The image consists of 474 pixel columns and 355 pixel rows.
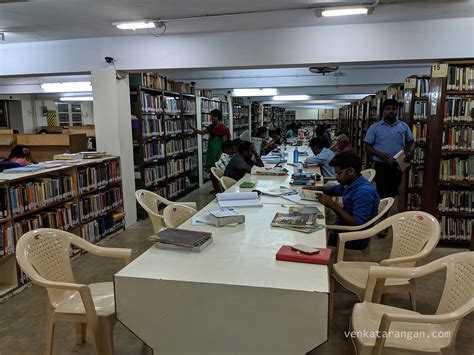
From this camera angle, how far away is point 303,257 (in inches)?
74.3

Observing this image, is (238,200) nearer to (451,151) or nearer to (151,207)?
(151,207)

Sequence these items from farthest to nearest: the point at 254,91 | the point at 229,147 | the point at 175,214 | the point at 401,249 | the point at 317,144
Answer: the point at 254,91
the point at 229,147
the point at 317,144
the point at 175,214
the point at 401,249

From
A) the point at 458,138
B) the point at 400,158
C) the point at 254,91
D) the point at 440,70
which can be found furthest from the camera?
the point at 254,91

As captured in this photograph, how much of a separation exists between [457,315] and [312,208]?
1.32m

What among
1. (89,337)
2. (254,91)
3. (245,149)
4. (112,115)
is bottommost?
(89,337)

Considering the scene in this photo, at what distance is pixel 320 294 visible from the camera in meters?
1.59

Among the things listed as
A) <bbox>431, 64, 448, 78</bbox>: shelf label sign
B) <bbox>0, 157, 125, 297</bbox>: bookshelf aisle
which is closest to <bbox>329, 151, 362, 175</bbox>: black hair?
<bbox>431, 64, 448, 78</bbox>: shelf label sign

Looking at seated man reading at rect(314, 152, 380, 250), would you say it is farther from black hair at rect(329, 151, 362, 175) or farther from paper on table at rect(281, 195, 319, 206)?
paper on table at rect(281, 195, 319, 206)

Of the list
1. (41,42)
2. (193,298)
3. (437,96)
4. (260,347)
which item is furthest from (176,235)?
(41,42)

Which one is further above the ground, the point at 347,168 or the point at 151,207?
the point at 347,168

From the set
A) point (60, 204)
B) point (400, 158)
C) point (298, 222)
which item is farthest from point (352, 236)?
point (60, 204)

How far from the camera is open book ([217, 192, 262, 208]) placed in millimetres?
3080

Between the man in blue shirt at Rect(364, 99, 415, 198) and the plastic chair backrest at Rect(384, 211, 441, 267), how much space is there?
2258 mm

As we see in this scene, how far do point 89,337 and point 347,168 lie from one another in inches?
88.1
